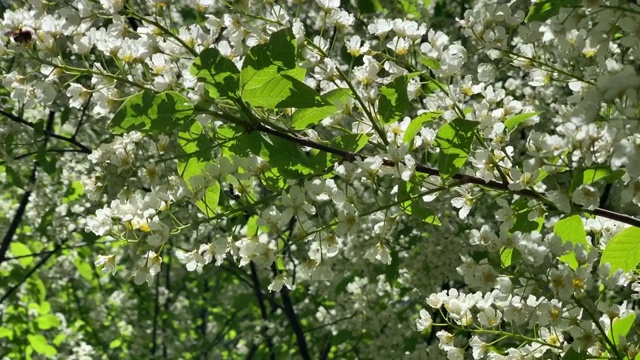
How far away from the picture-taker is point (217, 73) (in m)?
1.61

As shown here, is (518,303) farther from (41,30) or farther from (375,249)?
(41,30)

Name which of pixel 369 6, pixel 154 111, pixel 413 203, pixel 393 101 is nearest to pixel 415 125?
pixel 393 101

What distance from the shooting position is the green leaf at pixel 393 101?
1.75 m

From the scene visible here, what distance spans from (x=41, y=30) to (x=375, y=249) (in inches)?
33.4

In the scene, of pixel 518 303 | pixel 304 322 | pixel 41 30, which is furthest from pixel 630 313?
pixel 304 322

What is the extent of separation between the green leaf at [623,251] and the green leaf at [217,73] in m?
0.85

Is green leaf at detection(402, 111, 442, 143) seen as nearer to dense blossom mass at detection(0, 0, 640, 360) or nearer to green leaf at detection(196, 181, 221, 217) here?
dense blossom mass at detection(0, 0, 640, 360)

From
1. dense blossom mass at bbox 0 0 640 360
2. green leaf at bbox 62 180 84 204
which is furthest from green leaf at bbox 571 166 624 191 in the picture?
green leaf at bbox 62 180 84 204

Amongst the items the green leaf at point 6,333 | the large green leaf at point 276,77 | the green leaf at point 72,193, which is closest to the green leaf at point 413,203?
the large green leaf at point 276,77

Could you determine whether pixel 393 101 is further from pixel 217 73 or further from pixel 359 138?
pixel 217 73

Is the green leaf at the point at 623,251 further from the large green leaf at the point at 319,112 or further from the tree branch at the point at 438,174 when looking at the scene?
the large green leaf at the point at 319,112

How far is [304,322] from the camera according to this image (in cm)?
593

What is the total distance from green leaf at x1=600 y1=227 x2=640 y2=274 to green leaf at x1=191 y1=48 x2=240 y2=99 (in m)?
0.85

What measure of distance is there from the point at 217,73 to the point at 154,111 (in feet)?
0.50
